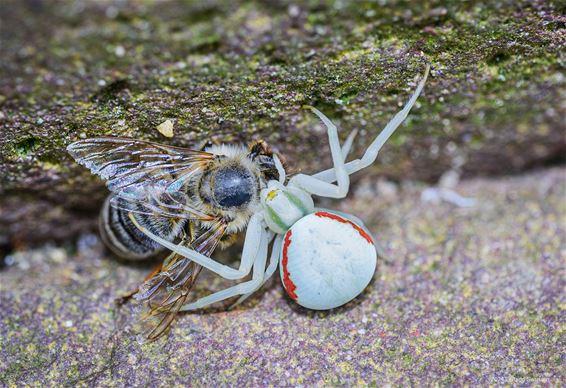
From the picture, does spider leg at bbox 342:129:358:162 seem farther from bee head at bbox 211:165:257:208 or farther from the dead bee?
bee head at bbox 211:165:257:208

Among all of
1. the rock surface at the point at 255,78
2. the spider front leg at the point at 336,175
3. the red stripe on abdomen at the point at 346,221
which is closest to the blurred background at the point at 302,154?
the rock surface at the point at 255,78

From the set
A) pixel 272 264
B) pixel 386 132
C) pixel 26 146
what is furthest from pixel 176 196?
pixel 386 132

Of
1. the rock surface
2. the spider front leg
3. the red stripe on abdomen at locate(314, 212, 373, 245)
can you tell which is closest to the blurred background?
the rock surface

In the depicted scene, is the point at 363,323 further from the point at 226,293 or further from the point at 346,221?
the point at 226,293

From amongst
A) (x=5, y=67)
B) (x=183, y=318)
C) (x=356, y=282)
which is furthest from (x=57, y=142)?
(x=356, y=282)

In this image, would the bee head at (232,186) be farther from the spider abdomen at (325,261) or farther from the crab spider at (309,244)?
the spider abdomen at (325,261)

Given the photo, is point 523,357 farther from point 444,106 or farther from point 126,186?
point 126,186
